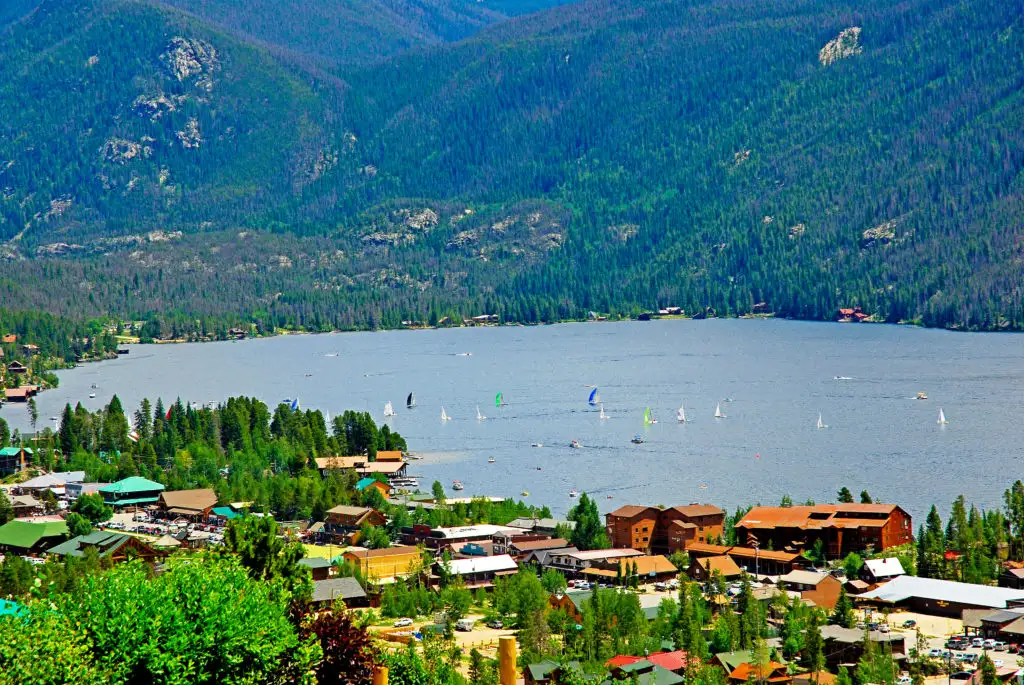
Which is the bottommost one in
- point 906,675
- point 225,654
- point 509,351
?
point 906,675

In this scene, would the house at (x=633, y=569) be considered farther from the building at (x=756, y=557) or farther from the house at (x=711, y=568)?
the building at (x=756, y=557)

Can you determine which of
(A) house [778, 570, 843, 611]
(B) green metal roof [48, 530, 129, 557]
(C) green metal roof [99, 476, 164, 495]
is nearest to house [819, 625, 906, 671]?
(A) house [778, 570, 843, 611]

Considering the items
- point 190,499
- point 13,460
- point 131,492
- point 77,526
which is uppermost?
point 13,460

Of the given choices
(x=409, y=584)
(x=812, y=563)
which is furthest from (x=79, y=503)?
(x=812, y=563)

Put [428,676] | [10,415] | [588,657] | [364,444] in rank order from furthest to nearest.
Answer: [10,415]
[364,444]
[588,657]
[428,676]

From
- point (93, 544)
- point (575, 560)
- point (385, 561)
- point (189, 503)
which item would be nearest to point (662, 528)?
point (575, 560)

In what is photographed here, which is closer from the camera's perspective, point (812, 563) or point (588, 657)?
point (588, 657)

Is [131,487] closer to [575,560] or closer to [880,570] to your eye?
[575,560]

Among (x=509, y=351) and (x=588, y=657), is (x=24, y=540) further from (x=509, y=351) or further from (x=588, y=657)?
(x=509, y=351)

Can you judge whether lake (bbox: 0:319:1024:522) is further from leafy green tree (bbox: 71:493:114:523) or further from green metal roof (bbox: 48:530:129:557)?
green metal roof (bbox: 48:530:129:557)
